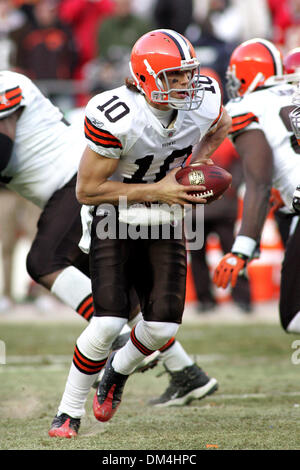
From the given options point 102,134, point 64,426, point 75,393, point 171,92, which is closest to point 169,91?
point 171,92

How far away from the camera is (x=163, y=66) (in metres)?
3.22

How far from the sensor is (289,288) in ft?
13.7

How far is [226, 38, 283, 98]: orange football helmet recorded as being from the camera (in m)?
4.38

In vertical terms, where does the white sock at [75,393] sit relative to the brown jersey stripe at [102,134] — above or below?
below

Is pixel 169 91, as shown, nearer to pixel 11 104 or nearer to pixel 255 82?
pixel 11 104

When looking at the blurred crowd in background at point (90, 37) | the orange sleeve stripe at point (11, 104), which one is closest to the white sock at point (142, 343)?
the orange sleeve stripe at point (11, 104)

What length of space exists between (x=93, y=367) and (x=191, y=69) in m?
1.30

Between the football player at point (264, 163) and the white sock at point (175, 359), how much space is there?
0.46 meters

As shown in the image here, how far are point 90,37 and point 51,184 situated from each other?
5921 mm

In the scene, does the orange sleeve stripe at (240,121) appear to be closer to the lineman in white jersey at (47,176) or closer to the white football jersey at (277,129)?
the white football jersey at (277,129)

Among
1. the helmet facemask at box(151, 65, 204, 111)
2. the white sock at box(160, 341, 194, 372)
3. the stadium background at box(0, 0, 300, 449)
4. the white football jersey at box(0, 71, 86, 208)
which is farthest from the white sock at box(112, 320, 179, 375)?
the white football jersey at box(0, 71, 86, 208)

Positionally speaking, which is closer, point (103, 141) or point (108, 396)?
point (103, 141)

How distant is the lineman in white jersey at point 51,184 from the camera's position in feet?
13.1

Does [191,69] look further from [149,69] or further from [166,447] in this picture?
[166,447]
